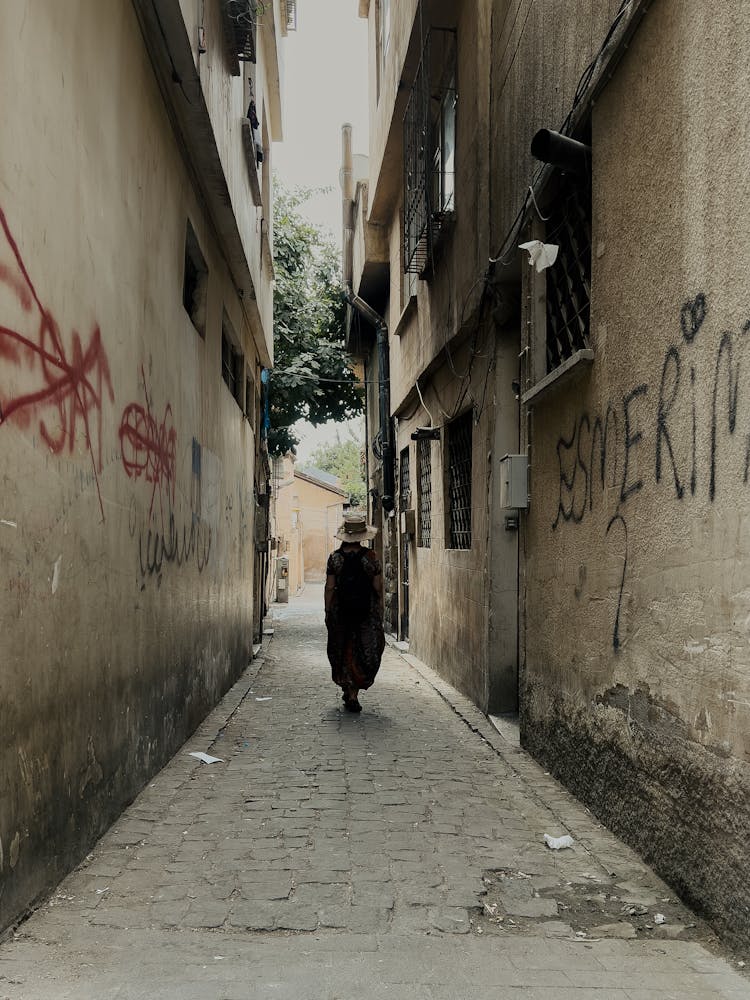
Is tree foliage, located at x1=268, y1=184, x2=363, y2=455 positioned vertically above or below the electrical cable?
above

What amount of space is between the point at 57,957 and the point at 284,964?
78cm

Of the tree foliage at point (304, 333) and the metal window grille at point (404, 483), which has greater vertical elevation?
the tree foliage at point (304, 333)

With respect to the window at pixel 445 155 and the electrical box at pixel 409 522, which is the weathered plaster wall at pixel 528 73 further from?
the electrical box at pixel 409 522

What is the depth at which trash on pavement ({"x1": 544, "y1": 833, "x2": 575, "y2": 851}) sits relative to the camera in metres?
3.98

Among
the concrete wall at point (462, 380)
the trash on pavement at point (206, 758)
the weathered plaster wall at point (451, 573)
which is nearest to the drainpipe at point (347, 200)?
the concrete wall at point (462, 380)

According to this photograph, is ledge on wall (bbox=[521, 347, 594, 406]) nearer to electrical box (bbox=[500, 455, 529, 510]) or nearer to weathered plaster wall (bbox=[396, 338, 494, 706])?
electrical box (bbox=[500, 455, 529, 510])

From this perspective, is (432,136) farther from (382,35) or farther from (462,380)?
(382,35)

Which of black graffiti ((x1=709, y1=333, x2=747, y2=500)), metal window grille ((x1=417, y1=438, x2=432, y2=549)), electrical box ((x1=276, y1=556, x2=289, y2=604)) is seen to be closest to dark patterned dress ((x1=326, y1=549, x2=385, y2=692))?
metal window grille ((x1=417, y1=438, x2=432, y2=549))

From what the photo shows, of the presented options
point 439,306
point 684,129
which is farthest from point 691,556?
point 439,306

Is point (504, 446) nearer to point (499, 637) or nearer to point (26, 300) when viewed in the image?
point (499, 637)

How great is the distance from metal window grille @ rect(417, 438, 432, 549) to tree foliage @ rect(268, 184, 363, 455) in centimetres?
639

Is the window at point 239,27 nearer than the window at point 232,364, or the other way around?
the window at point 239,27

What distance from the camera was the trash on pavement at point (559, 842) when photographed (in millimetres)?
3984

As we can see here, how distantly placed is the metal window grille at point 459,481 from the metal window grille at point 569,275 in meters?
2.62
